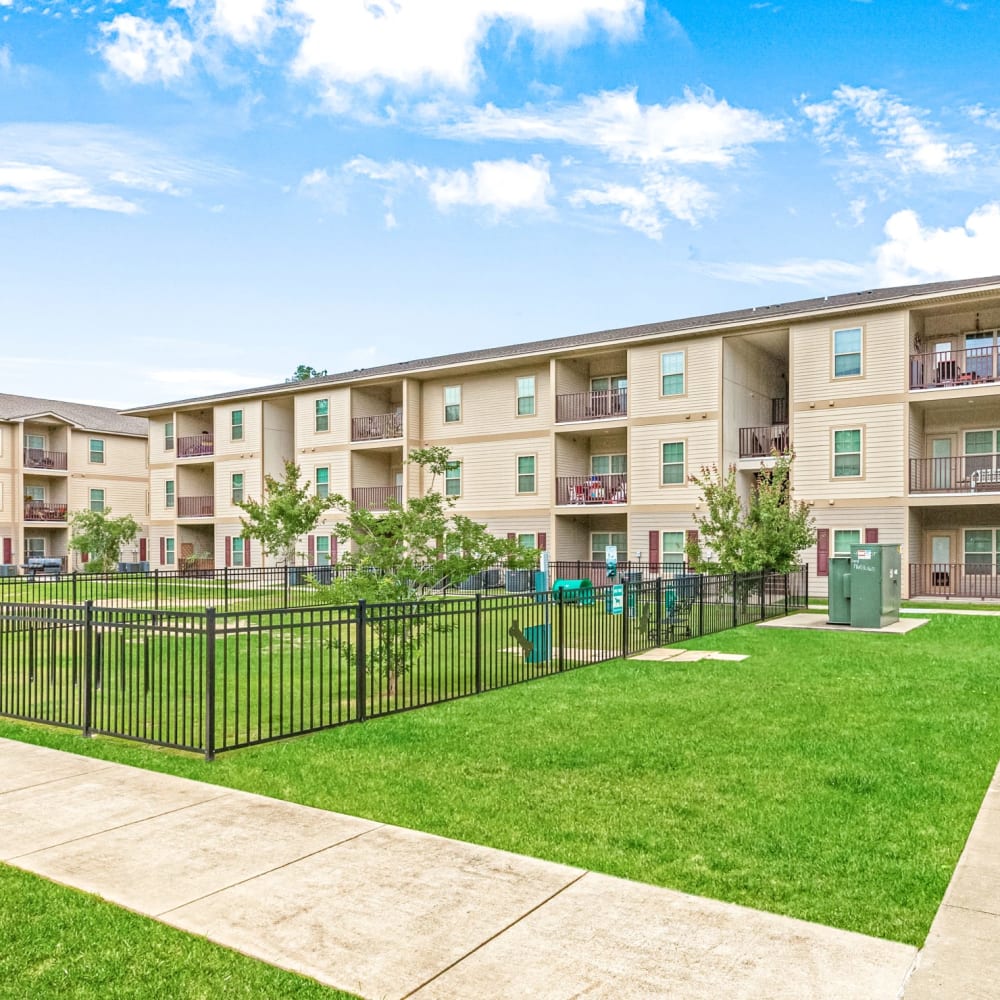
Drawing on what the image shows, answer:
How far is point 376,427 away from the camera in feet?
131

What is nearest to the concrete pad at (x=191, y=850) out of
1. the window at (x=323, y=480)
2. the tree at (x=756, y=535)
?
the tree at (x=756, y=535)

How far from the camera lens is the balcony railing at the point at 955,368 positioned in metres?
27.0

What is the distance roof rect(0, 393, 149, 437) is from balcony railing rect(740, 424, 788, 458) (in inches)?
1495

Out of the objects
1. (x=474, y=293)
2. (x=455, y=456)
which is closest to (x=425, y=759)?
(x=455, y=456)

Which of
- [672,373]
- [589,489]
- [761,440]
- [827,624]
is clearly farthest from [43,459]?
[827,624]

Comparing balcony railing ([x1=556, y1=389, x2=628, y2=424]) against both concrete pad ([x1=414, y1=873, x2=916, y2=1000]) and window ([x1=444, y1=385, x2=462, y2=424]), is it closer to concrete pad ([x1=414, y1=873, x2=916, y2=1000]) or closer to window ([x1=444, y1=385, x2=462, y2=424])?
window ([x1=444, y1=385, x2=462, y2=424])

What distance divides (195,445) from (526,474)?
838 inches

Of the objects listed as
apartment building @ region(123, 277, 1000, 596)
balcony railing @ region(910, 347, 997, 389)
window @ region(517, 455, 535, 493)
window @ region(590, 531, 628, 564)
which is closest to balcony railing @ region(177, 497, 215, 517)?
apartment building @ region(123, 277, 1000, 596)

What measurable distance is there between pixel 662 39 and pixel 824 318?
10.4m

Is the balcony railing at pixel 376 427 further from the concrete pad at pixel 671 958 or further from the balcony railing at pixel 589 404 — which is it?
the concrete pad at pixel 671 958

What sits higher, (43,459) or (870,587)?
(43,459)

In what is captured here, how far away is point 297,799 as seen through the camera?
6566 mm

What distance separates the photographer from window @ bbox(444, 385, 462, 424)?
3794cm

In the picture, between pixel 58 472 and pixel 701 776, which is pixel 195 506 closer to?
pixel 58 472
